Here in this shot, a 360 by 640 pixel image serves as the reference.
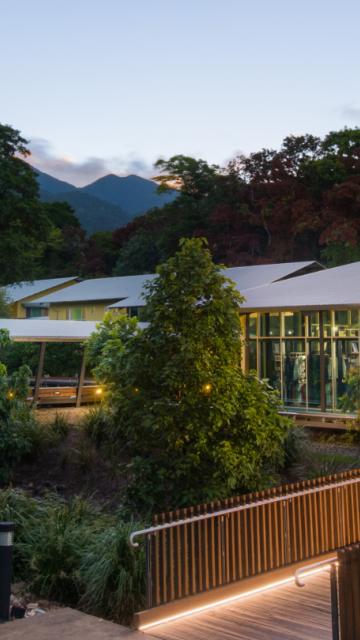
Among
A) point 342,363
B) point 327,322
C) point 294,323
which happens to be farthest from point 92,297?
point 342,363

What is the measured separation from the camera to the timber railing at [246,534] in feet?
23.8

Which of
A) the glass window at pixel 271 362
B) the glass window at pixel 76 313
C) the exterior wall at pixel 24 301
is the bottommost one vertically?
the glass window at pixel 271 362

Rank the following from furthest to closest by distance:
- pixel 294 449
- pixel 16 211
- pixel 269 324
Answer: pixel 16 211 < pixel 269 324 < pixel 294 449

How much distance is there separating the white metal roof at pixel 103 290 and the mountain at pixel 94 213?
94028 mm

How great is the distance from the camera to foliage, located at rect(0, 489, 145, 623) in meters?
7.95

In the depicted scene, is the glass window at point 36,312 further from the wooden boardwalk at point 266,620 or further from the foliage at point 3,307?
the wooden boardwalk at point 266,620

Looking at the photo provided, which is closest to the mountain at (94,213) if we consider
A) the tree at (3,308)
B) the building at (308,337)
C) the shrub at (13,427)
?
the tree at (3,308)

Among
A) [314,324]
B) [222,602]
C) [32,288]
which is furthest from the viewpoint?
[32,288]

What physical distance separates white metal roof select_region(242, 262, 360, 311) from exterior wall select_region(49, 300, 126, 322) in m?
24.9

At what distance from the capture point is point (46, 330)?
2438cm

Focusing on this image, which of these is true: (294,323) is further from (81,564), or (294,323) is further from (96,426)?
(81,564)

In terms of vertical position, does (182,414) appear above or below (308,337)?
below

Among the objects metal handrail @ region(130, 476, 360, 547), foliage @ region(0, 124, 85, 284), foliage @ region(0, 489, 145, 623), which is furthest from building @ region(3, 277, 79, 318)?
metal handrail @ region(130, 476, 360, 547)

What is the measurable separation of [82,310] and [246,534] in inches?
1630
